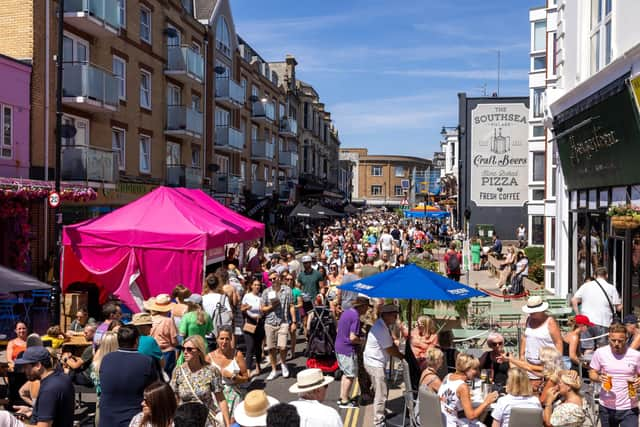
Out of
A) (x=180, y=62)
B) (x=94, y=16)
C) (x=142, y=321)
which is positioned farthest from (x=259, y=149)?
(x=142, y=321)

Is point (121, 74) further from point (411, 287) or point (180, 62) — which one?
point (411, 287)

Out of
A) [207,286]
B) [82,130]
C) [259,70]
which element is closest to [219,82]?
[259,70]

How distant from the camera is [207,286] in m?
10.8

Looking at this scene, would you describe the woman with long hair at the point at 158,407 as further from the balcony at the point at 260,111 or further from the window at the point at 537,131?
the balcony at the point at 260,111

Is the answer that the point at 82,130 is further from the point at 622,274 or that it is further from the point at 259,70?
the point at 259,70

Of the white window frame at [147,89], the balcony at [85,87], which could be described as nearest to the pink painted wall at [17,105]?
the balcony at [85,87]

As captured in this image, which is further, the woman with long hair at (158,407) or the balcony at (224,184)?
the balcony at (224,184)

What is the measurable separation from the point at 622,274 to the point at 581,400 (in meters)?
8.24

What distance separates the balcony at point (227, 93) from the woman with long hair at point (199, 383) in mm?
31340

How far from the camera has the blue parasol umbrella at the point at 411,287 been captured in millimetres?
8719

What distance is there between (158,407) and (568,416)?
11.5 feet

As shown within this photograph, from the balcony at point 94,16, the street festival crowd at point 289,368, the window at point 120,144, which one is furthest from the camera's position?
the window at point 120,144

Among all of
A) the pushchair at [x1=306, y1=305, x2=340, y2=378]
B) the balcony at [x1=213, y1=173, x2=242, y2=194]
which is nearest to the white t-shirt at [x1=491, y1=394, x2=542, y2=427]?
the pushchair at [x1=306, y1=305, x2=340, y2=378]

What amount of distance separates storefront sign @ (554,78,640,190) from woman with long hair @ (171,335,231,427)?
916cm
